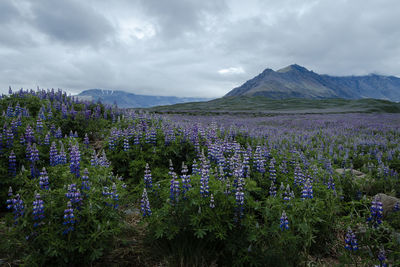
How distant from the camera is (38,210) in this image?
9.04ft

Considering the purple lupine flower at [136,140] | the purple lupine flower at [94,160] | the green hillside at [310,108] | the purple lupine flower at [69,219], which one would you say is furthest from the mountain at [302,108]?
the purple lupine flower at [69,219]

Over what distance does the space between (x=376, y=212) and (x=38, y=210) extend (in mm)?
4386

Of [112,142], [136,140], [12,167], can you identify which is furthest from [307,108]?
[12,167]

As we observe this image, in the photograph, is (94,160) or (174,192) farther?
(94,160)

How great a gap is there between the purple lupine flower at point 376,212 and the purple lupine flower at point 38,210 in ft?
14.0

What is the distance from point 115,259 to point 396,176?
7.06 meters

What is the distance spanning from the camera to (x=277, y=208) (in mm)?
3223

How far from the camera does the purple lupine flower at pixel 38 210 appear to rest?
8.98 ft

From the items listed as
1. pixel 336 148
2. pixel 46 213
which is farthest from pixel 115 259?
pixel 336 148

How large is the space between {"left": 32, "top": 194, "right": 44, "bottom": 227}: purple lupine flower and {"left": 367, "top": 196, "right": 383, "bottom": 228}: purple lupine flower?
425cm

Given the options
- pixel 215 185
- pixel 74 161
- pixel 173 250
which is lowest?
pixel 173 250

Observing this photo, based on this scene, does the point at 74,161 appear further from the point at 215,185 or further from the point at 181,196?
the point at 215,185

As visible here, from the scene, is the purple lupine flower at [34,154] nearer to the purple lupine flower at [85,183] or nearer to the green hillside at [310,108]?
the purple lupine flower at [85,183]

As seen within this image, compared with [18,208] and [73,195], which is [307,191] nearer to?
[73,195]
